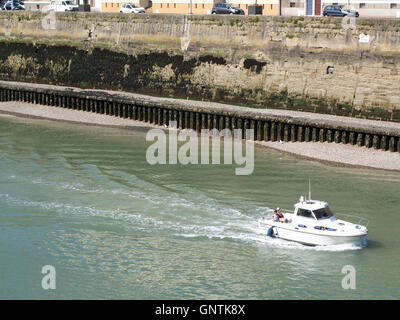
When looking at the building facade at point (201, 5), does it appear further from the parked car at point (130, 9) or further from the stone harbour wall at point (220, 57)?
the stone harbour wall at point (220, 57)

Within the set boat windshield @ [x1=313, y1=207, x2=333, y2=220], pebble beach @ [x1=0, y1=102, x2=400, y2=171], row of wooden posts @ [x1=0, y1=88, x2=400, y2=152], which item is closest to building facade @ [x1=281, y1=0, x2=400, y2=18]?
pebble beach @ [x1=0, y1=102, x2=400, y2=171]

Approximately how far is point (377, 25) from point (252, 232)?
21.4 meters

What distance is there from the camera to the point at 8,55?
215ft

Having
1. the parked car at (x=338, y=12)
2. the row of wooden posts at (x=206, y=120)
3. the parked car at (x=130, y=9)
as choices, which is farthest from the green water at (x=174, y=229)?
the parked car at (x=130, y=9)

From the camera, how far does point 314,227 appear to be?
27906 mm

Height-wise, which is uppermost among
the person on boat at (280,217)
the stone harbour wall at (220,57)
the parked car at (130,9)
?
the parked car at (130,9)

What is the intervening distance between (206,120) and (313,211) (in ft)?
67.0

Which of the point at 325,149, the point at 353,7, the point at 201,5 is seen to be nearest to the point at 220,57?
the point at 325,149

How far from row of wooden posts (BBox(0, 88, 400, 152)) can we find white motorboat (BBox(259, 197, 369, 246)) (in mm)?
13489

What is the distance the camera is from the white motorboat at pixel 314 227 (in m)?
27.3

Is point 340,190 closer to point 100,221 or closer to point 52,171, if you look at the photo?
point 100,221

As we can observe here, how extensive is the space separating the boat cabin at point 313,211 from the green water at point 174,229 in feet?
4.07

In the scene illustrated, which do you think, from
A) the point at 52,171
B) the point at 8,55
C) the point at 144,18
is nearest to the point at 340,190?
the point at 52,171

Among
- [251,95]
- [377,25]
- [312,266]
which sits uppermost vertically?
[377,25]
